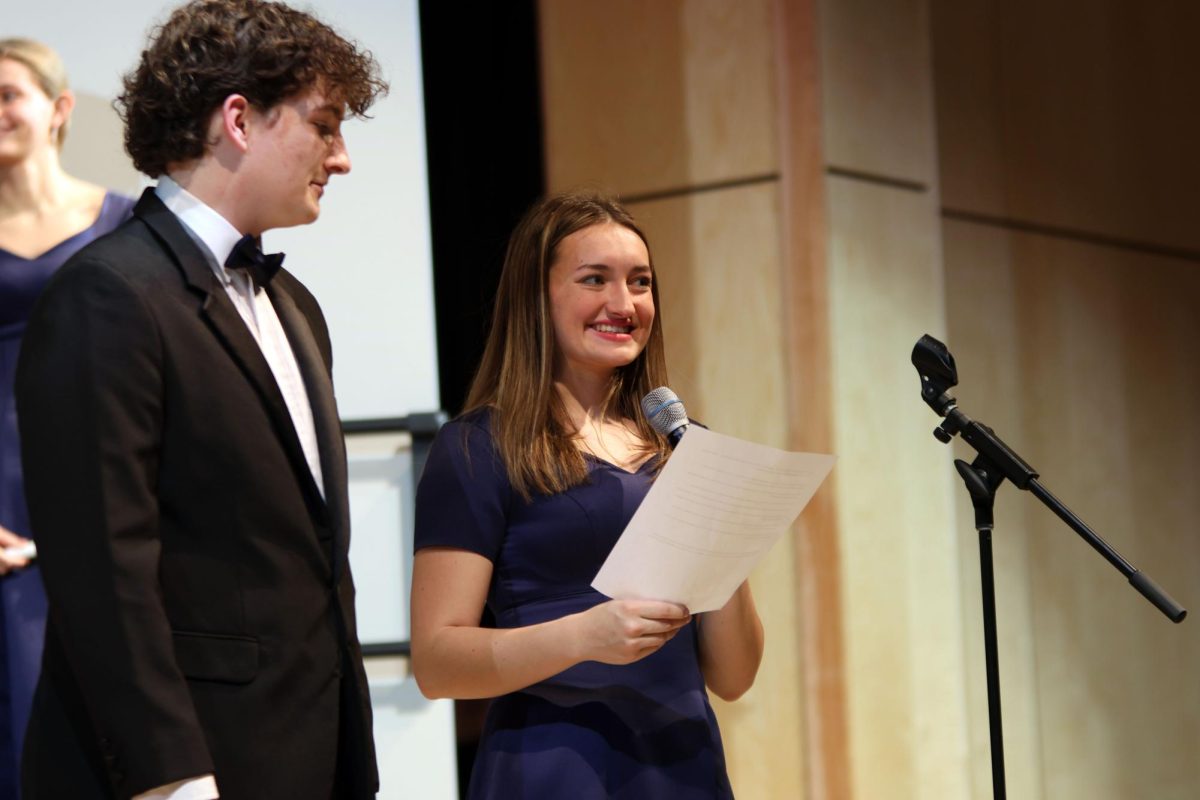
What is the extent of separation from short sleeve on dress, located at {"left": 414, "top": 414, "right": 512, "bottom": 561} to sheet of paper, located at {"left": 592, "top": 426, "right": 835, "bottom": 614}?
250mm

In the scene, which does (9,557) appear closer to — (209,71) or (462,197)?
(209,71)

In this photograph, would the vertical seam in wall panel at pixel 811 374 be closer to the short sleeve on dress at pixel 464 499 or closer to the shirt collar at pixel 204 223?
the short sleeve on dress at pixel 464 499

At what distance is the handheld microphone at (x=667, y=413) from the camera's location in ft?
5.70

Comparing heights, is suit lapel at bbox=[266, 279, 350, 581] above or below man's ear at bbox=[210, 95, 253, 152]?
below

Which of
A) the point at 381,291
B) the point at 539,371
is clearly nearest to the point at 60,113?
the point at 381,291

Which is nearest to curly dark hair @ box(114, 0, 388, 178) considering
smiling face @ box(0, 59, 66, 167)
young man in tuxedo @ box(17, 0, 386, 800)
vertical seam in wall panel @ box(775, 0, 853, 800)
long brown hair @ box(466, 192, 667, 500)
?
young man in tuxedo @ box(17, 0, 386, 800)

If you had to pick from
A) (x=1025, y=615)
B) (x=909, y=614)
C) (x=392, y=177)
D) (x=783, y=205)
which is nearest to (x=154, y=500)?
(x=392, y=177)

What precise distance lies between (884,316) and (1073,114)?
125 centimetres

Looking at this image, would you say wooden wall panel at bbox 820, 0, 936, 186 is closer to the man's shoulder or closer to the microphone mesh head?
the microphone mesh head

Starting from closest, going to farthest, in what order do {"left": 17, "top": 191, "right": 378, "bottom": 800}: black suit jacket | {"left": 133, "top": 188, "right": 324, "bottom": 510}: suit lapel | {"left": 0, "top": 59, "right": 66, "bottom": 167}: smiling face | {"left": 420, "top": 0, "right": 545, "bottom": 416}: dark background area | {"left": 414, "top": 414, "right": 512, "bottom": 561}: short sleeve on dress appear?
{"left": 17, "top": 191, "right": 378, "bottom": 800}: black suit jacket < {"left": 133, "top": 188, "right": 324, "bottom": 510}: suit lapel < {"left": 414, "top": 414, "right": 512, "bottom": 561}: short sleeve on dress < {"left": 0, "top": 59, "right": 66, "bottom": 167}: smiling face < {"left": 420, "top": 0, "right": 545, "bottom": 416}: dark background area

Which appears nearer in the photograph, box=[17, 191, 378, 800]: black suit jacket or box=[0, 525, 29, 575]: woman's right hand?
box=[17, 191, 378, 800]: black suit jacket

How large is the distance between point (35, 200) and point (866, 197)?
1.76m

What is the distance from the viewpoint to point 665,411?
68.5 inches

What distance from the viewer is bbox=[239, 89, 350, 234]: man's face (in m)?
1.57
